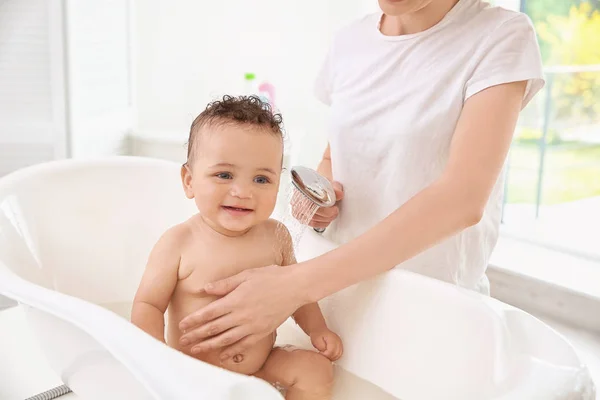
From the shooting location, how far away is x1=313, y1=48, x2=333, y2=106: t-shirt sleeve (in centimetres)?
154

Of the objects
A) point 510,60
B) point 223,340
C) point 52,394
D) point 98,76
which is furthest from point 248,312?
point 98,76

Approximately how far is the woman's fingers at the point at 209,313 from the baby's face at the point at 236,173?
0.20 m

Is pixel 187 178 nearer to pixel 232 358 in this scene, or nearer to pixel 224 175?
pixel 224 175

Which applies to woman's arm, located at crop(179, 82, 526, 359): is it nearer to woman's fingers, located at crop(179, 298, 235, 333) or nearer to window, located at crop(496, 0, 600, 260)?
woman's fingers, located at crop(179, 298, 235, 333)

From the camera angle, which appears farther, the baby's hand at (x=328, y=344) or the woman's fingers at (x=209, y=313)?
the baby's hand at (x=328, y=344)

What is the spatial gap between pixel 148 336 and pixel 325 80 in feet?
2.79

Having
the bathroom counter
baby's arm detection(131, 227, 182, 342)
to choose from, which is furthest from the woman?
the bathroom counter

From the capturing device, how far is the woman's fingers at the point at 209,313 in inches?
44.9

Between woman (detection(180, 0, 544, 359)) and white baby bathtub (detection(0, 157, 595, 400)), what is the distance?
119 mm

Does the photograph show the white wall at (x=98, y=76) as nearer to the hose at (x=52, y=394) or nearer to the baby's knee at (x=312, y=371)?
the hose at (x=52, y=394)

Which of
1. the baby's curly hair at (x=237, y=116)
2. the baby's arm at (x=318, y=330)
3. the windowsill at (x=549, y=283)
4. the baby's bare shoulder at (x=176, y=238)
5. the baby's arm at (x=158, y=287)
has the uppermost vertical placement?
the baby's curly hair at (x=237, y=116)

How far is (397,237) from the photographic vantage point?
114 cm

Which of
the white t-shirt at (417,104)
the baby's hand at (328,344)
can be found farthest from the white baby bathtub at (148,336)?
the white t-shirt at (417,104)

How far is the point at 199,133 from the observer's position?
133 centimetres
